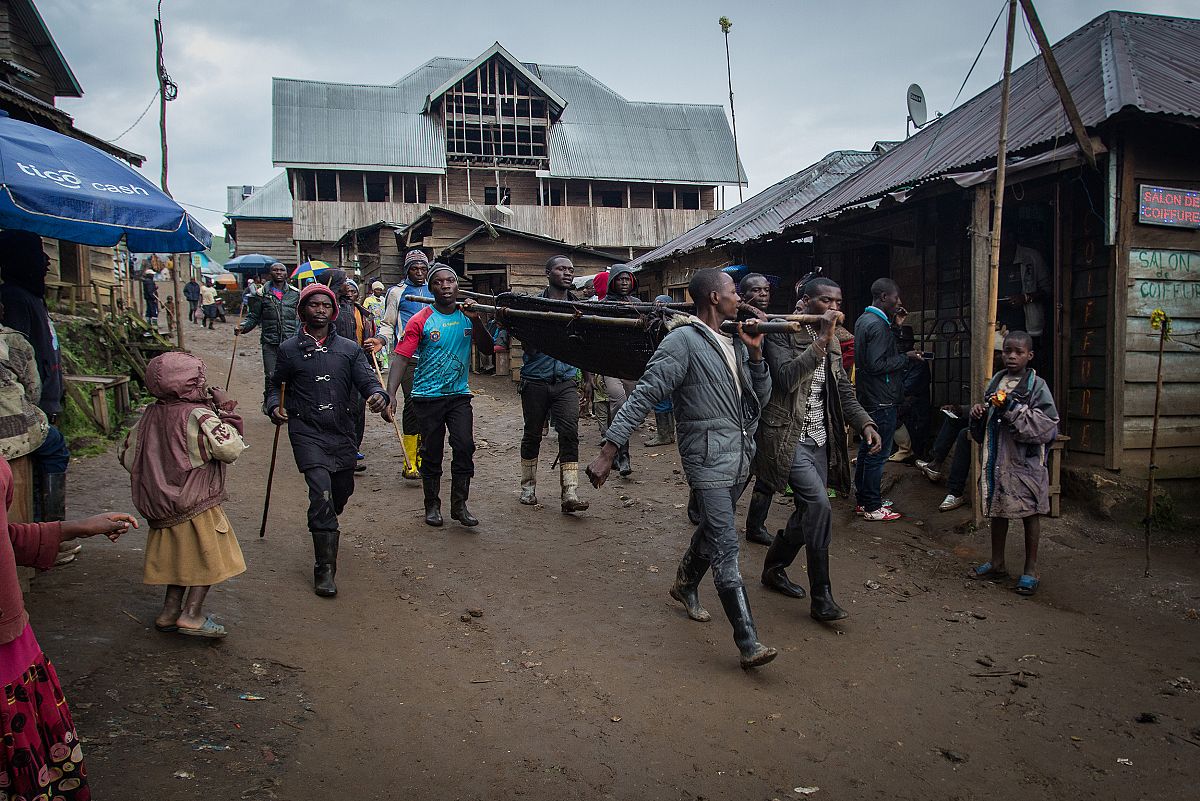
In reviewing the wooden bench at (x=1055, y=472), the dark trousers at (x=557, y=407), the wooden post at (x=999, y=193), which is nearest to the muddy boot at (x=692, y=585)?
the dark trousers at (x=557, y=407)

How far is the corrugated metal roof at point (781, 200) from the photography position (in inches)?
495

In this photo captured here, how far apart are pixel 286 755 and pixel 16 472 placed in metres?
2.46

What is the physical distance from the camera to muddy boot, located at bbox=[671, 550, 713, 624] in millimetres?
4520

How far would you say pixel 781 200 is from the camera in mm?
13688

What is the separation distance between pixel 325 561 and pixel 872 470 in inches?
181

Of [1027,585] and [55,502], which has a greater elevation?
[55,502]

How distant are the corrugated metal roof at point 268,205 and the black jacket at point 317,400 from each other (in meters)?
36.5

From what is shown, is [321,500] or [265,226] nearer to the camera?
[321,500]

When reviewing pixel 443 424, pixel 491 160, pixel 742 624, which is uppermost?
pixel 491 160

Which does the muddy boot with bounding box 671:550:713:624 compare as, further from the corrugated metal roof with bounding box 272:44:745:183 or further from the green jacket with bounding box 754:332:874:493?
the corrugated metal roof with bounding box 272:44:745:183

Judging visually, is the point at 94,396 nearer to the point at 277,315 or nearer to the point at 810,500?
the point at 277,315

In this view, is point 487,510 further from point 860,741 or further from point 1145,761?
point 1145,761

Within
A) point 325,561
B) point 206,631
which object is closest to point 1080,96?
point 325,561

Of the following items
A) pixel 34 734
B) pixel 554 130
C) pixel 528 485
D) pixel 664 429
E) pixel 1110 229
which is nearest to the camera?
pixel 34 734
